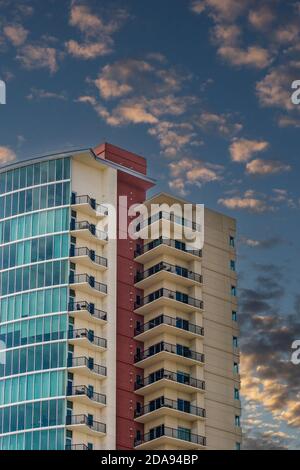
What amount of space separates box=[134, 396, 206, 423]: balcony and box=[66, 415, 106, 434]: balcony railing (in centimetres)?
534

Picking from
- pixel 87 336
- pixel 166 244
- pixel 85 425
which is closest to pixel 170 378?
pixel 87 336

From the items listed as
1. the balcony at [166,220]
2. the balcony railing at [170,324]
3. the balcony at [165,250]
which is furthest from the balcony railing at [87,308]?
the balcony at [166,220]

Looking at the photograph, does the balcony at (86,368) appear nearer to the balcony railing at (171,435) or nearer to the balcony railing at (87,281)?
the balcony railing at (171,435)

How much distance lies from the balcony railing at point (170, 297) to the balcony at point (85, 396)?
40.8 ft

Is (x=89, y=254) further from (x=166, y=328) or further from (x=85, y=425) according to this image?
(x=85, y=425)

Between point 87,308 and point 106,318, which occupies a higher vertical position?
point 87,308

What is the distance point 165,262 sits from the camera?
117625 millimetres

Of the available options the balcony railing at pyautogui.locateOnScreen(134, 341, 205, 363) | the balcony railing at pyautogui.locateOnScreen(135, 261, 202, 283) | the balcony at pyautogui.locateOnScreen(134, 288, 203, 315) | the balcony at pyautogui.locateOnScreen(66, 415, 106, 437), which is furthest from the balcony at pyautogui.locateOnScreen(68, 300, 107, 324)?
the balcony at pyautogui.locateOnScreen(66, 415, 106, 437)

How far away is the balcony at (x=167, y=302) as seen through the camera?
379 ft

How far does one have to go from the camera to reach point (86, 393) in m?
108

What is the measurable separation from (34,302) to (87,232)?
9.48 metres

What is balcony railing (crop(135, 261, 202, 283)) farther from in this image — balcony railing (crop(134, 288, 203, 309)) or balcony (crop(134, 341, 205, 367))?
balcony (crop(134, 341, 205, 367))
